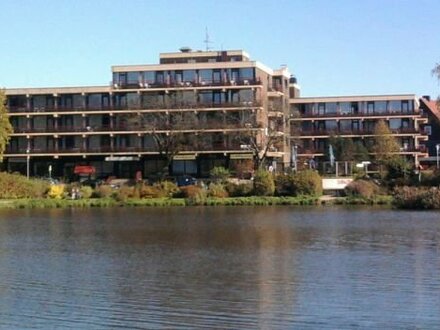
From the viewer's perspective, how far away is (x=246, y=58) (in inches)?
4909

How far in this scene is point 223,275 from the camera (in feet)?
86.0

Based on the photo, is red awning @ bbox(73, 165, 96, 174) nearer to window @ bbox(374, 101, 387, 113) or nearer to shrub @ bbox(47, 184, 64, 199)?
shrub @ bbox(47, 184, 64, 199)

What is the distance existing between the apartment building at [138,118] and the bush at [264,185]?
29312mm

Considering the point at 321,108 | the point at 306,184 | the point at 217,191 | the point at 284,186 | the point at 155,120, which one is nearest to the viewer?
the point at 306,184

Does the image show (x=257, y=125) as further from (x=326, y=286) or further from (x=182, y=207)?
(x=326, y=286)

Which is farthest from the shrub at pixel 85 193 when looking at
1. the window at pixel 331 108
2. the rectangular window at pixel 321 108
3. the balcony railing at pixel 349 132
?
the window at pixel 331 108

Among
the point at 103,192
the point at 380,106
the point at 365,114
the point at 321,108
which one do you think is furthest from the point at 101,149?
the point at 380,106

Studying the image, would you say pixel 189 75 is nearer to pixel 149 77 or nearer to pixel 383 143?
pixel 149 77

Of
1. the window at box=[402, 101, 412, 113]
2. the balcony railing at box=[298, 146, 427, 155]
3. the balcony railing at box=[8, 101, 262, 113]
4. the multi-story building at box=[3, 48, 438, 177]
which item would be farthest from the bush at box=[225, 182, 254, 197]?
the window at box=[402, 101, 412, 113]

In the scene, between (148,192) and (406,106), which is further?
(406,106)

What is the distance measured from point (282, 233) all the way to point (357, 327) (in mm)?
24157

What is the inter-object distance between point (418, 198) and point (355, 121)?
63649 mm

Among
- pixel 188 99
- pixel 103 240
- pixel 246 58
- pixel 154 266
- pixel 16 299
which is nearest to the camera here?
pixel 16 299

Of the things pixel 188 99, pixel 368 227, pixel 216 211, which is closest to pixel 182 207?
pixel 216 211
